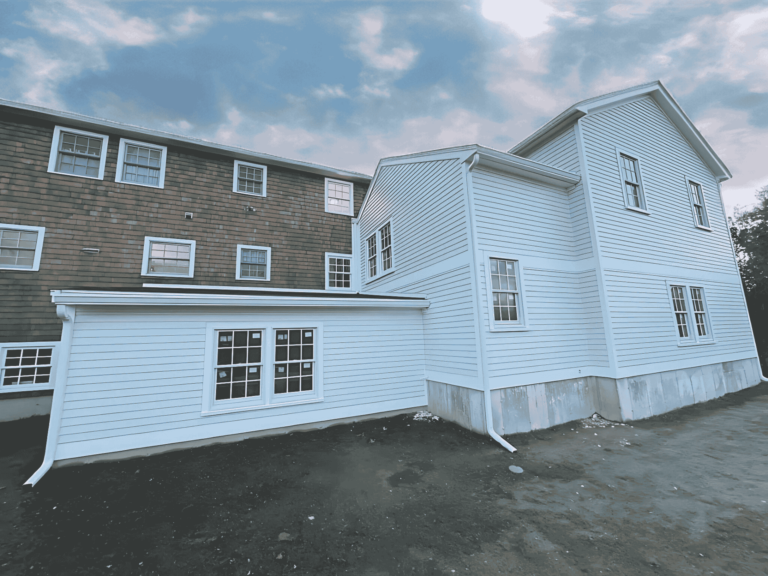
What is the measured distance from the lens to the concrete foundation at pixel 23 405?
8117mm

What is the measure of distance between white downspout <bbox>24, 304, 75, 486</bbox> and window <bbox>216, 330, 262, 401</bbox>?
2.30 m

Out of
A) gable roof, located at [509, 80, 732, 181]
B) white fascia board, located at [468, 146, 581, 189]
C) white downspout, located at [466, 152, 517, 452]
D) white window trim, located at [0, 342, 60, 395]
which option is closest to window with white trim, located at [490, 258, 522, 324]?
white downspout, located at [466, 152, 517, 452]

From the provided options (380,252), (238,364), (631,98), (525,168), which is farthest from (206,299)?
(631,98)

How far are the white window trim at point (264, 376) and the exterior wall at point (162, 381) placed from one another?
9 centimetres

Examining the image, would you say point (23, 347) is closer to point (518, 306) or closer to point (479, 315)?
point (479, 315)

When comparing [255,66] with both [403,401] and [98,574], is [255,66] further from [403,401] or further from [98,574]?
[98,574]

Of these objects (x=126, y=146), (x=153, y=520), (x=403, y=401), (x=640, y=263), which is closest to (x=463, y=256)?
(x=403, y=401)

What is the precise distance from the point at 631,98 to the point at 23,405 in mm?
20595

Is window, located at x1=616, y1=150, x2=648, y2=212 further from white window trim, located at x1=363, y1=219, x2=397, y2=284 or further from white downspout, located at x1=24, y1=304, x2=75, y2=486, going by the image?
white downspout, located at x1=24, y1=304, x2=75, y2=486

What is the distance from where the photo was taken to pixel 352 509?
12.8ft

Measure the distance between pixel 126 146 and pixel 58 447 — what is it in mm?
9619

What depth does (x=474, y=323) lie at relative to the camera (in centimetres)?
673

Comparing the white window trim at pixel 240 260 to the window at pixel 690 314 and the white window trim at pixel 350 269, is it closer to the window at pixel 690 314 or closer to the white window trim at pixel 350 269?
the white window trim at pixel 350 269

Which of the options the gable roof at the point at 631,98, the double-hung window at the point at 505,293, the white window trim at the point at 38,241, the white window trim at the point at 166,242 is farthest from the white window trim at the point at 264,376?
the gable roof at the point at 631,98
